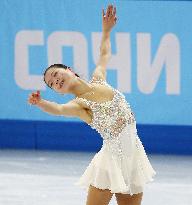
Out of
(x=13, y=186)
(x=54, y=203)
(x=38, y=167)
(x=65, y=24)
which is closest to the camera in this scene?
(x=54, y=203)

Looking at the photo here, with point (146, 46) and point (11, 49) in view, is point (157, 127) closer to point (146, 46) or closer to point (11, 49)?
point (146, 46)

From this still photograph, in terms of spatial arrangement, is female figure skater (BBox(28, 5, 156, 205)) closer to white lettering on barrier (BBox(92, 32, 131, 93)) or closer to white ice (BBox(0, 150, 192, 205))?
white ice (BBox(0, 150, 192, 205))

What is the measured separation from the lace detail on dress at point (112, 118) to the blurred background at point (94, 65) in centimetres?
288

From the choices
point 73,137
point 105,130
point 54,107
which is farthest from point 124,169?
point 73,137

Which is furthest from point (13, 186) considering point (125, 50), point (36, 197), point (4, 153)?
point (125, 50)

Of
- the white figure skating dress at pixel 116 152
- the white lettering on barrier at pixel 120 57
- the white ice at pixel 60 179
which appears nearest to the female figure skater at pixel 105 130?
the white figure skating dress at pixel 116 152

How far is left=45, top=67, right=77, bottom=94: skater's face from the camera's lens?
3568 millimetres

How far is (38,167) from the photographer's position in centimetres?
644

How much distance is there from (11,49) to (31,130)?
35.1 inches

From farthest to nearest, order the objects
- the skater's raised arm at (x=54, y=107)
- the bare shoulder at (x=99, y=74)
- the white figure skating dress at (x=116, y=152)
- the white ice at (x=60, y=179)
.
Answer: the white ice at (x=60, y=179)
the bare shoulder at (x=99, y=74)
the white figure skating dress at (x=116, y=152)
the skater's raised arm at (x=54, y=107)

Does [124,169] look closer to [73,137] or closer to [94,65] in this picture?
[94,65]

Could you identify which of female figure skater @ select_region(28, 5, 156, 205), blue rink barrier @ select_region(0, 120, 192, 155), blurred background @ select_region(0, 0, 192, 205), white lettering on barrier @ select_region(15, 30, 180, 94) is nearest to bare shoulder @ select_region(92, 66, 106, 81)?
female figure skater @ select_region(28, 5, 156, 205)

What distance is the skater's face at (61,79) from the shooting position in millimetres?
3568

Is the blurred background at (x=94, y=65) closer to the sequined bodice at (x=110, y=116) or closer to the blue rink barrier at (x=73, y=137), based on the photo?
the blue rink barrier at (x=73, y=137)
